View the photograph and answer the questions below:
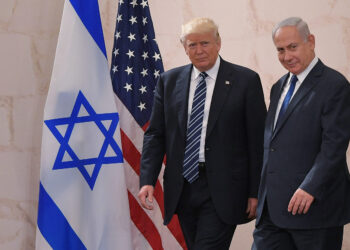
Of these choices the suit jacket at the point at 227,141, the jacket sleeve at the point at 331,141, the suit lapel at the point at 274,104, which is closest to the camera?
the jacket sleeve at the point at 331,141

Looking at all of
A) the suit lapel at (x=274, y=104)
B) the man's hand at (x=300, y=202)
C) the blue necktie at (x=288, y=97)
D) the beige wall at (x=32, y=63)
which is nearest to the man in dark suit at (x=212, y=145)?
the suit lapel at (x=274, y=104)

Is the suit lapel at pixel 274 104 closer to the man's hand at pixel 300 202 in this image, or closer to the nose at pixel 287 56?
the nose at pixel 287 56

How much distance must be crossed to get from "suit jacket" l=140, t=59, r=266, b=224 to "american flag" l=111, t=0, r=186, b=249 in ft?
2.15

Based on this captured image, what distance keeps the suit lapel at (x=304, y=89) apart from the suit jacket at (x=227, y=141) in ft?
0.97

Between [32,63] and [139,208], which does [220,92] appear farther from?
[32,63]

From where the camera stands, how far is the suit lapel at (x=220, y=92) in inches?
122

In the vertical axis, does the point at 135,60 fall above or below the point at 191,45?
below

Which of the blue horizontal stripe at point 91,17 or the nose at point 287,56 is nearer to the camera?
the nose at point 287,56

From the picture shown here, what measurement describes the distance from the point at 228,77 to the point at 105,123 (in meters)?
0.89

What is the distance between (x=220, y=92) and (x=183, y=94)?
20 cm

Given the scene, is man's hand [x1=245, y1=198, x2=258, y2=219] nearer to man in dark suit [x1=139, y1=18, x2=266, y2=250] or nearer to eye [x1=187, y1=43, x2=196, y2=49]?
man in dark suit [x1=139, y1=18, x2=266, y2=250]

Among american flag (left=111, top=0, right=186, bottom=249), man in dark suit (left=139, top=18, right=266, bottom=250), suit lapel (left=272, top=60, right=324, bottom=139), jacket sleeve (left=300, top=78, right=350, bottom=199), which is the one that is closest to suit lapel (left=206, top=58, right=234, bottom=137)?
man in dark suit (left=139, top=18, right=266, bottom=250)

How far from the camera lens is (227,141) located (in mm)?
3113

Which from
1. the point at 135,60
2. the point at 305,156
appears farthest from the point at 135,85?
the point at 305,156
